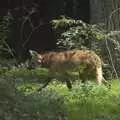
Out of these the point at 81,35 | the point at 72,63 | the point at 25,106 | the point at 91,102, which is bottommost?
the point at 91,102

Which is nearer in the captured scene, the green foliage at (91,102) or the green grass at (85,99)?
the green grass at (85,99)

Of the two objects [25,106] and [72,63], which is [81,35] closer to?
[72,63]

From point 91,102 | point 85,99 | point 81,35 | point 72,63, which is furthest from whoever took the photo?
point 81,35

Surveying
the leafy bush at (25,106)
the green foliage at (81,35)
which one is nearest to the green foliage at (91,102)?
the leafy bush at (25,106)

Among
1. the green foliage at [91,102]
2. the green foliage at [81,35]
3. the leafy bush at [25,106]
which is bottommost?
the green foliage at [91,102]

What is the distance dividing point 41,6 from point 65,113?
32.6 ft

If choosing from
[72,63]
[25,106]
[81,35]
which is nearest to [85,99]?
[72,63]

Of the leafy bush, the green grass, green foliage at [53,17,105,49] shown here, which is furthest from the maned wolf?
the leafy bush

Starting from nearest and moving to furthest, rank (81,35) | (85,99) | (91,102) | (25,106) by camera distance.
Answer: (25,106)
(91,102)
(85,99)
(81,35)

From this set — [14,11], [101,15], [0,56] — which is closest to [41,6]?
[14,11]

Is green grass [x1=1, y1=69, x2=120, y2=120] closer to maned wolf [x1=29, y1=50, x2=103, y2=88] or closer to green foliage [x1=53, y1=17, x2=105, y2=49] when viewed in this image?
maned wolf [x1=29, y1=50, x2=103, y2=88]

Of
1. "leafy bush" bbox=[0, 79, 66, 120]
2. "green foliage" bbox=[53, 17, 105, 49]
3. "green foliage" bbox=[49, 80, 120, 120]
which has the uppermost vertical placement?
"green foliage" bbox=[53, 17, 105, 49]

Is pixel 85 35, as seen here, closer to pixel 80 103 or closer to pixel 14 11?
pixel 80 103

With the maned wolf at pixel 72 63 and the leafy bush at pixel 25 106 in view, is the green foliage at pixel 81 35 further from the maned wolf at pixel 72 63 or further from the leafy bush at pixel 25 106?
the leafy bush at pixel 25 106
